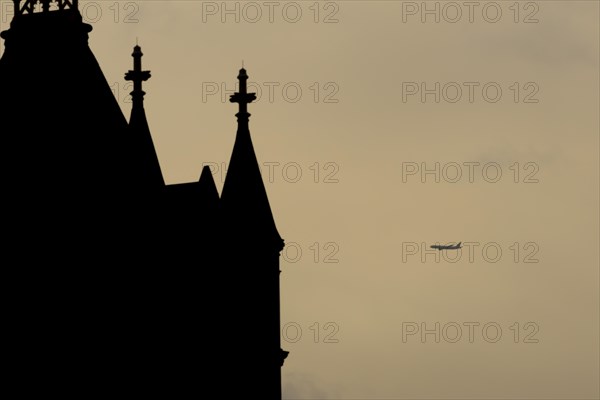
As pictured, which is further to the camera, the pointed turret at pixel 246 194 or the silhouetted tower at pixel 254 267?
the pointed turret at pixel 246 194

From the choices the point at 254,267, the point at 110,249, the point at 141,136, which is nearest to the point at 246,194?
the point at 254,267

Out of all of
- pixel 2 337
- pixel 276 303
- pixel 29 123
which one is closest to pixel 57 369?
pixel 2 337

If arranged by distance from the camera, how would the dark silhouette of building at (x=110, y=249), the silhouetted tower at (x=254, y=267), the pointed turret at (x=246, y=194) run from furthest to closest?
1. the pointed turret at (x=246, y=194)
2. the silhouetted tower at (x=254, y=267)
3. the dark silhouette of building at (x=110, y=249)

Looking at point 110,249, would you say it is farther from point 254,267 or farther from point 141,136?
point 254,267

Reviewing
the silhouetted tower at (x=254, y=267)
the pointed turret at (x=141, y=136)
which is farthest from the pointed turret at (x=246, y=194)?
the pointed turret at (x=141, y=136)

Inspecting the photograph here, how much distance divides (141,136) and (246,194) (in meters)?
6.41

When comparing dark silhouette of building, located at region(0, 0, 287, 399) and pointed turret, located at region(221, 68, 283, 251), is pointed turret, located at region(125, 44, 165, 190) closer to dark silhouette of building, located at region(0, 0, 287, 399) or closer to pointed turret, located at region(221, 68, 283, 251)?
dark silhouette of building, located at region(0, 0, 287, 399)

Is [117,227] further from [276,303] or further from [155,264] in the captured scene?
[276,303]

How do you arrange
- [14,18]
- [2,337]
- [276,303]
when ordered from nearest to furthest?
[2,337]
[14,18]
[276,303]

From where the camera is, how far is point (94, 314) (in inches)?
3167

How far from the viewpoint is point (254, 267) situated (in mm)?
91562

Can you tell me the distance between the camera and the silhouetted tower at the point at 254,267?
297ft

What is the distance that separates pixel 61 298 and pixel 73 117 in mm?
7188

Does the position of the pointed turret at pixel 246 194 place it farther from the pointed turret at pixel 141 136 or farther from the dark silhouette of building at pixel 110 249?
the pointed turret at pixel 141 136
